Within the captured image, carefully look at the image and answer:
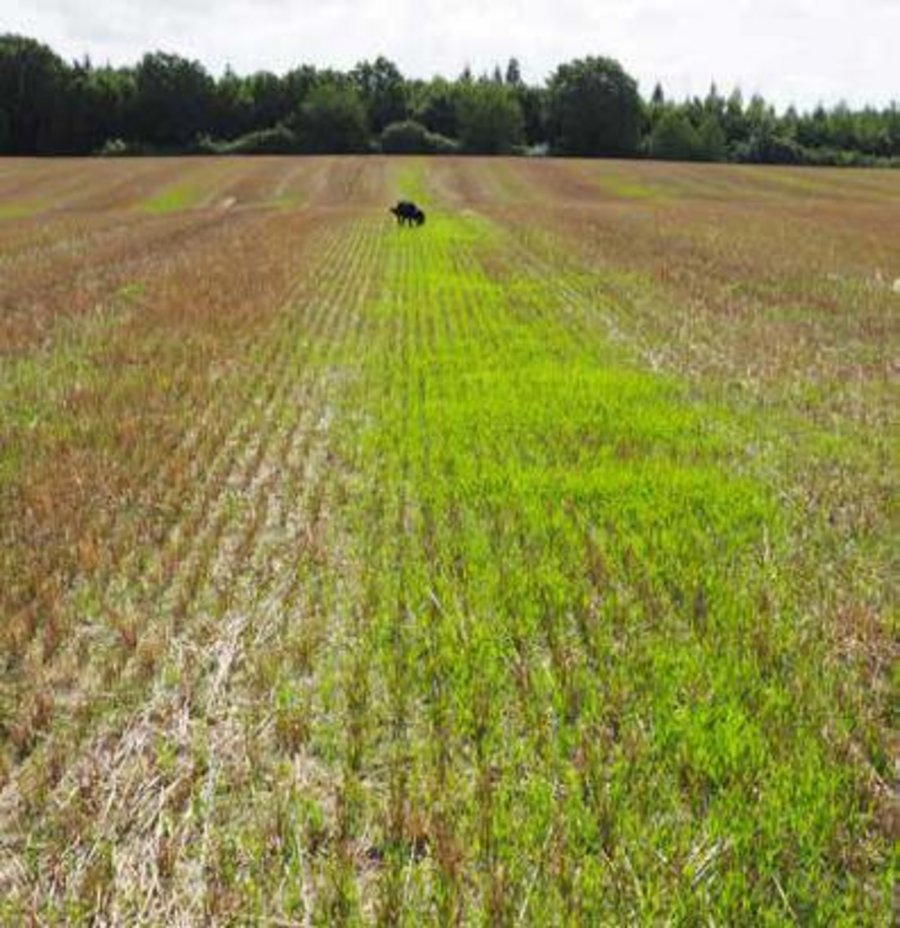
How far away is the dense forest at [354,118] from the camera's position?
87750mm

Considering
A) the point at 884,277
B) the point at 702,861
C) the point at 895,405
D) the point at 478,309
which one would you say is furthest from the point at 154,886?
the point at 884,277

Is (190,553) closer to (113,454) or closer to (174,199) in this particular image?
(113,454)

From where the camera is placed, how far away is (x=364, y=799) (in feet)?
12.9

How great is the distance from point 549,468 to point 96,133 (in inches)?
3805

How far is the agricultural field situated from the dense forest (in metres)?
80.6

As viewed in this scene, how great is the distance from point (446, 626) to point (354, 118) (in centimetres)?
8995

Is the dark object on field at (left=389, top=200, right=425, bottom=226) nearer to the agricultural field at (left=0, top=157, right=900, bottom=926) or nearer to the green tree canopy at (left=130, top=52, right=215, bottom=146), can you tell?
the agricultural field at (left=0, top=157, right=900, bottom=926)

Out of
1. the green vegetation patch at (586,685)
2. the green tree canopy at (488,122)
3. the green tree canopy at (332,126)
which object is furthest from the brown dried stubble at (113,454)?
the green tree canopy at (488,122)

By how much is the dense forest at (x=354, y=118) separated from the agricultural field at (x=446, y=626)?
80.6m

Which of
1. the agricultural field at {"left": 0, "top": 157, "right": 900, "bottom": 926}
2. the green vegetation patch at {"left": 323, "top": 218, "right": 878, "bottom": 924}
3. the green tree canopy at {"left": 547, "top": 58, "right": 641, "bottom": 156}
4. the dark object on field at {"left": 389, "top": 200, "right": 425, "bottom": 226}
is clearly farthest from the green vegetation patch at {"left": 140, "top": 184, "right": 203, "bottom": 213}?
the green tree canopy at {"left": 547, "top": 58, "right": 641, "bottom": 156}

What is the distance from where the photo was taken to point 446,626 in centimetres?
527

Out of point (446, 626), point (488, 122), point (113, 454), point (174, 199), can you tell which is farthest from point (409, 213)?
point (488, 122)

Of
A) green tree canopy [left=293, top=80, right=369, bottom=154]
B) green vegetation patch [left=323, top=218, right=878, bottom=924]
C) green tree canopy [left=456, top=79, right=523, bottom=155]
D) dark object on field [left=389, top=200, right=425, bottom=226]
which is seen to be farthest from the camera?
green tree canopy [left=456, top=79, right=523, bottom=155]

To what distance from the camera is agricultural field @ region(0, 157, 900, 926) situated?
3.52 meters
